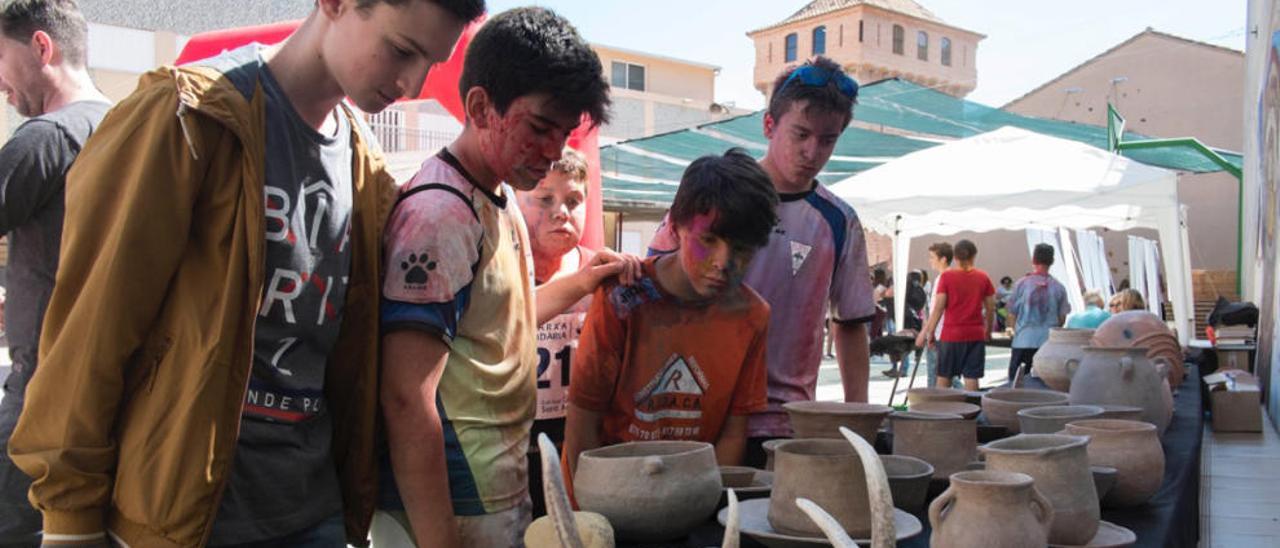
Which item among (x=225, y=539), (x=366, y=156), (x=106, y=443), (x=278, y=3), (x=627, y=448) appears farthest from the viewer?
(x=278, y=3)

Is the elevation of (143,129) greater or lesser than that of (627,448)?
greater

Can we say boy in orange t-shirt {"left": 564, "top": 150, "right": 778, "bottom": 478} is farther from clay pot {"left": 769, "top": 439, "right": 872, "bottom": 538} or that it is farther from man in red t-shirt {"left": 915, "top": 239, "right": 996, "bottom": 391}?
man in red t-shirt {"left": 915, "top": 239, "right": 996, "bottom": 391}

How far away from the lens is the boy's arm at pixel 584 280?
1.93 meters

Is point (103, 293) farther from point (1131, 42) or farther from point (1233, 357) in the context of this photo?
point (1131, 42)

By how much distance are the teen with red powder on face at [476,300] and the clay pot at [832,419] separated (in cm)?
48

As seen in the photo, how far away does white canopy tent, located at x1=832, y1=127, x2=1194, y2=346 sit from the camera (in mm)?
7465

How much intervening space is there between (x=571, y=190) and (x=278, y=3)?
927 centimetres

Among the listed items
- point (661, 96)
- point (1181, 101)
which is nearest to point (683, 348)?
point (1181, 101)

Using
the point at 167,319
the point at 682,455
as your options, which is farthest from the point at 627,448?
the point at 167,319

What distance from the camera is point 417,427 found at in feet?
4.20

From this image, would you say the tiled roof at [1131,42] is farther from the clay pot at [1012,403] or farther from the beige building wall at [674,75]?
the clay pot at [1012,403]

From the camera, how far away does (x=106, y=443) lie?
1.04 metres

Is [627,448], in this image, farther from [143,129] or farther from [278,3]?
[278,3]

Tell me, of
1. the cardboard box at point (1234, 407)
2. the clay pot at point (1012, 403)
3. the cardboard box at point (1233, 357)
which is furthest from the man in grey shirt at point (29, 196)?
the cardboard box at point (1233, 357)
